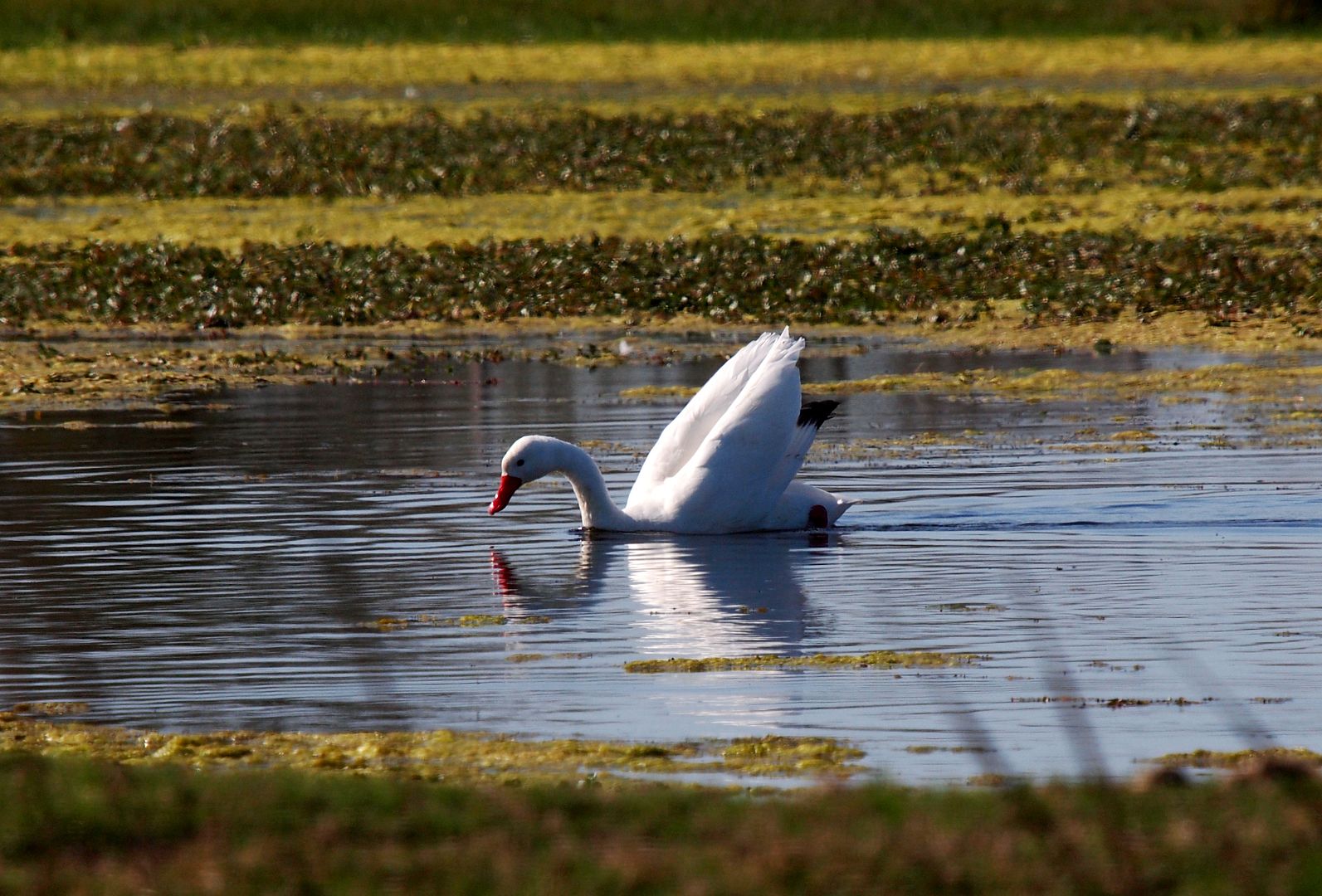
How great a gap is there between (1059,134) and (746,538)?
76.7 feet

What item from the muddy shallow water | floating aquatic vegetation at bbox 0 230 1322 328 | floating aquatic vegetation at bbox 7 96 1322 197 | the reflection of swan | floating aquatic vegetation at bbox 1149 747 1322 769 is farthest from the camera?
floating aquatic vegetation at bbox 7 96 1322 197

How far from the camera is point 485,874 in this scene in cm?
572

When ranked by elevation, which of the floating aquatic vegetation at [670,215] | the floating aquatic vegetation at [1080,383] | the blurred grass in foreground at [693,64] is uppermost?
the blurred grass in foreground at [693,64]

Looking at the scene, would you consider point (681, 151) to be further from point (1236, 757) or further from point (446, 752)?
point (1236, 757)

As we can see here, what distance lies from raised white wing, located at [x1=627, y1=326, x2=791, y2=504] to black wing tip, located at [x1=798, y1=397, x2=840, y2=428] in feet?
1.36

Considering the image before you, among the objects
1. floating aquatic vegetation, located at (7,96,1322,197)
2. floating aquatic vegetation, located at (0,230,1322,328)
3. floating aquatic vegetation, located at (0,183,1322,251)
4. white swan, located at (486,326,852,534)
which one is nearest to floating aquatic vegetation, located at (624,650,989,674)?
white swan, located at (486,326,852,534)

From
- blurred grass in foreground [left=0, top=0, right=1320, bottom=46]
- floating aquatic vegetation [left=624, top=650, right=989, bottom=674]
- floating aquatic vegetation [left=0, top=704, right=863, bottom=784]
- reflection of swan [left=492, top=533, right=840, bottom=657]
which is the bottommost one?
reflection of swan [left=492, top=533, right=840, bottom=657]

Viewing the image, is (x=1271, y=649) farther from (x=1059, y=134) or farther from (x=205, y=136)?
(x=205, y=136)

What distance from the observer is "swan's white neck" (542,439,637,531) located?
44.0 feet

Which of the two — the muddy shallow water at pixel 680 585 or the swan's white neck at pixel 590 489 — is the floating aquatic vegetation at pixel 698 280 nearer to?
the muddy shallow water at pixel 680 585

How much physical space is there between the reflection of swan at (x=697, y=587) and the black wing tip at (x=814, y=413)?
76 cm

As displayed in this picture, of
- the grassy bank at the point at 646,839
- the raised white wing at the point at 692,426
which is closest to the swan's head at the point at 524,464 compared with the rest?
the raised white wing at the point at 692,426

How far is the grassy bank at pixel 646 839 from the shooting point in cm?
556

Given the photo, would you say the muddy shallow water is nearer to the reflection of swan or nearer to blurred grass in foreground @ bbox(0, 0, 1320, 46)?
the reflection of swan
